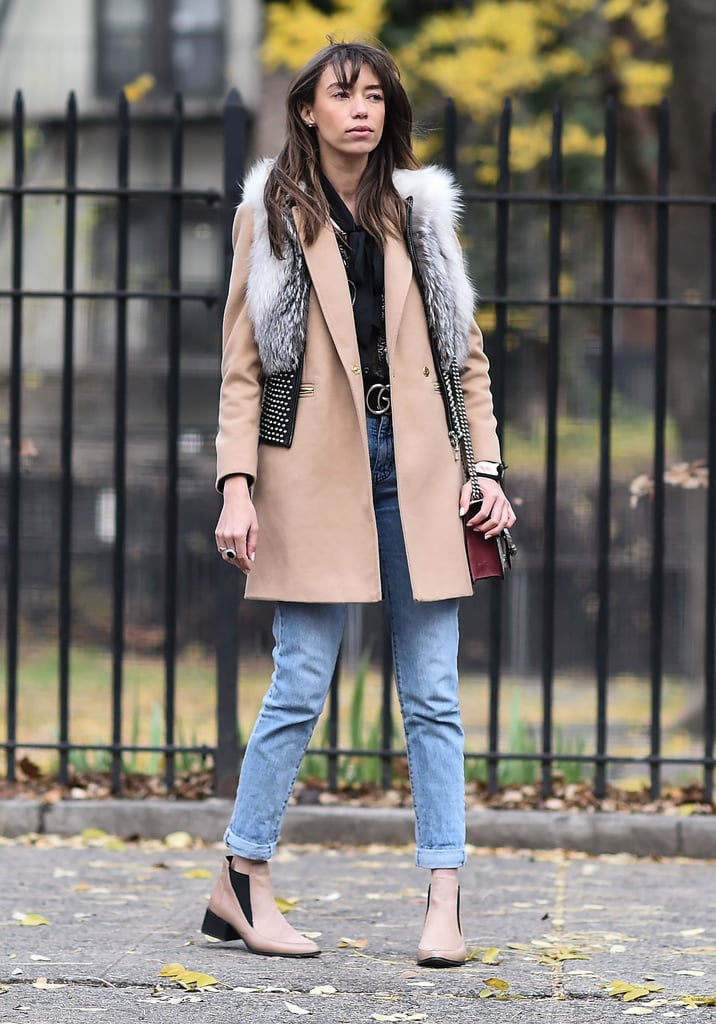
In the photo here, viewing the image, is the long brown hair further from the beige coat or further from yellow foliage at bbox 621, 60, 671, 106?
yellow foliage at bbox 621, 60, 671, 106

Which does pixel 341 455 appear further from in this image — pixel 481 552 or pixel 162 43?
pixel 162 43

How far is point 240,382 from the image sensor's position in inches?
137

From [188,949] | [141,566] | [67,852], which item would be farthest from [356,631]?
[188,949]

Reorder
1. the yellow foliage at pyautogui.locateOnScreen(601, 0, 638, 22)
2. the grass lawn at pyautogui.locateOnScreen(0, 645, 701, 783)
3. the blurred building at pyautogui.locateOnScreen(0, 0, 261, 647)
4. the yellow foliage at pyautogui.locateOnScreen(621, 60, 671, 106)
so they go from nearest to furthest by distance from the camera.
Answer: the grass lawn at pyautogui.locateOnScreen(0, 645, 701, 783), the blurred building at pyautogui.locateOnScreen(0, 0, 261, 647), the yellow foliage at pyautogui.locateOnScreen(601, 0, 638, 22), the yellow foliage at pyautogui.locateOnScreen(621, 60, 671, 106)

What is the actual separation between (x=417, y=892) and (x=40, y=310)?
3568mm

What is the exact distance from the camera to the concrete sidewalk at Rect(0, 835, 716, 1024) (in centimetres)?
314

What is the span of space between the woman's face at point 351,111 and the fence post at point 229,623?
1.55m

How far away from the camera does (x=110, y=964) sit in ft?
11.3

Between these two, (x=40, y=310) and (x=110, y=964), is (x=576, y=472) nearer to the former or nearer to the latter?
(x=40, y=310)

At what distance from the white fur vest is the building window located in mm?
14911

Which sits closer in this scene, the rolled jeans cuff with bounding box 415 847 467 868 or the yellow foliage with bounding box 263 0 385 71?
the rolled jeans cuff with bounding box 415 847 467 868

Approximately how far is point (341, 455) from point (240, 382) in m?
0.29

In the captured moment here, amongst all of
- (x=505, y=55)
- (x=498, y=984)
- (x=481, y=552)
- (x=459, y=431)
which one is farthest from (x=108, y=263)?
(x=505, y=55)

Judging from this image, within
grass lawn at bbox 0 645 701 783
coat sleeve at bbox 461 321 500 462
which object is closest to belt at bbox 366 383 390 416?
coat sleeve at bbox 461 321 500 462
